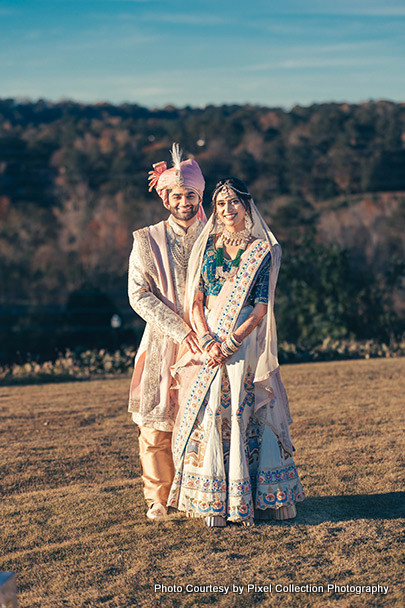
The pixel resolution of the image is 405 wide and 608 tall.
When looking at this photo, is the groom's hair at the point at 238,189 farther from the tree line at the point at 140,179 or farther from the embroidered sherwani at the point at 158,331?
the tree line at the point at 140,179

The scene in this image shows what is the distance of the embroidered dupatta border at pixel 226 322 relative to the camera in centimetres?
398

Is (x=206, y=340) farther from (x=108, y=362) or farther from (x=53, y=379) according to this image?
(x=108, y=362)

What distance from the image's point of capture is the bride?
387 centimetres

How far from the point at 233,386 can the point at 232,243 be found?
29.8 inches

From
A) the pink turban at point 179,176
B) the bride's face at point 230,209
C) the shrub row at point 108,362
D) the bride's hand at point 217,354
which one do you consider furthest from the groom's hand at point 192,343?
the shrub row at point 108,362

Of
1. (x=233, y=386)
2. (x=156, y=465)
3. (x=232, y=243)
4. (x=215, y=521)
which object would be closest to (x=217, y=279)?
(x=232, y=243)

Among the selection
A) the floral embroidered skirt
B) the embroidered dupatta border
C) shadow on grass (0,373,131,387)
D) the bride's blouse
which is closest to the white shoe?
the floral embroidered skirt

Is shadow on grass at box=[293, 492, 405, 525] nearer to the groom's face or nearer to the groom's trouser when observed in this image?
the groom's trouser

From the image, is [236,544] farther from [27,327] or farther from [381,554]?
[27,327]

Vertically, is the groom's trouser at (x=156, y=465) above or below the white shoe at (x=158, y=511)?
above

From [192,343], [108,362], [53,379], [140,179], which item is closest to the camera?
[192,343]

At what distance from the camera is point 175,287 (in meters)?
4.29

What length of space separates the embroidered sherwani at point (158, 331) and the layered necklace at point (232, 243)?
0.29m

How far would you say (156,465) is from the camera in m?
4.17
